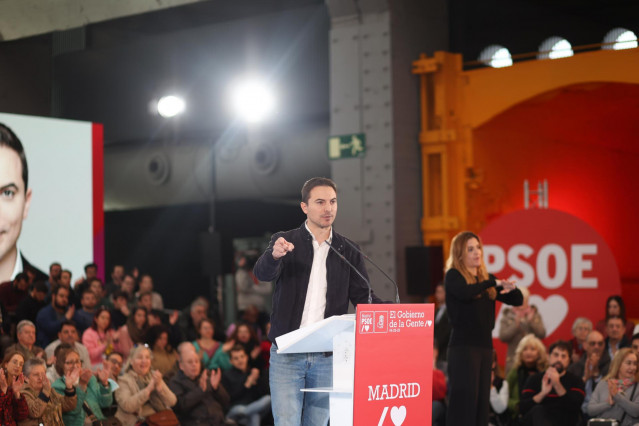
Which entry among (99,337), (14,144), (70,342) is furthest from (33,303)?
(14,144)

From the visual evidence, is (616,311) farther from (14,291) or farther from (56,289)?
(14,291)

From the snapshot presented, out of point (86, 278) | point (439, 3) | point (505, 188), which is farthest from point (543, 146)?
point (86, 278)

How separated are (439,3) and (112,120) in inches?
198

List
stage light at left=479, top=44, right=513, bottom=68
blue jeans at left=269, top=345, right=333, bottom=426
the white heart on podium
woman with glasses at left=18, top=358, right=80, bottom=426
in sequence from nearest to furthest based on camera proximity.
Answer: the white heart on podium < blue jeans at left=269, top=345, right=333, bottom=426 < woman with glasses at left=18, top=358, right=80, bottom=426 < stage light at left=479, top=44, right=513, bottom=68

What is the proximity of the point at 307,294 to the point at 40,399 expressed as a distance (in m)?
3.28

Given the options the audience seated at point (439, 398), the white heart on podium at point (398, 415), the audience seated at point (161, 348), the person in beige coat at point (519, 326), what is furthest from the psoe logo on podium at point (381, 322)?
the person in beige coat at point (519, 326)

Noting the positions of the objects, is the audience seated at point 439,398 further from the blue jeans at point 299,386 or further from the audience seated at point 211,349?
the blue jeans at point 299,386

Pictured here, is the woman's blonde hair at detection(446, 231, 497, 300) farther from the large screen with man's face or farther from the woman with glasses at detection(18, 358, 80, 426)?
the large screen with man's face

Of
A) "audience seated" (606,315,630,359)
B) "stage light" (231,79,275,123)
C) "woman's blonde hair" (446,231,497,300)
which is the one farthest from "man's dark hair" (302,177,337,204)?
"stage light" (231,79,275,123)

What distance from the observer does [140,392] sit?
7422 mm

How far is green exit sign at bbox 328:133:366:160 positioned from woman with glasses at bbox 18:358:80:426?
174 inches

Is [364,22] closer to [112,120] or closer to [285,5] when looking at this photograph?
[285,5]

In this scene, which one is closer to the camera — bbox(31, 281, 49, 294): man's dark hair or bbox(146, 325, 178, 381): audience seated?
bbox(146, 325, 178, 381): audience seated

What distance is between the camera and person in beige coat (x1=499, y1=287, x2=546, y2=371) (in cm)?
874
